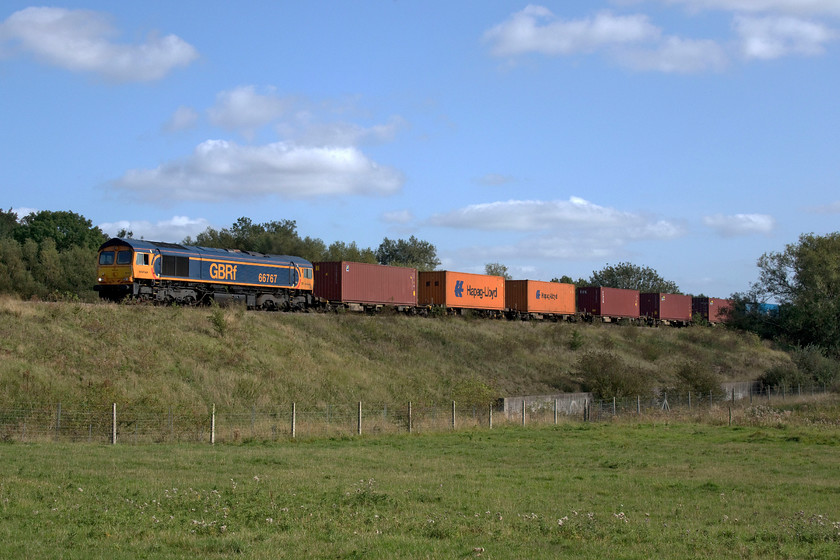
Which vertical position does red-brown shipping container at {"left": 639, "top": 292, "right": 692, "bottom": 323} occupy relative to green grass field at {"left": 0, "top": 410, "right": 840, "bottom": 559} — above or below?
above

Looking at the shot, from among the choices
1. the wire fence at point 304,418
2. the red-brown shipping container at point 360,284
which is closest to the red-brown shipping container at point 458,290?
the red-brown shipping container at point 360,284

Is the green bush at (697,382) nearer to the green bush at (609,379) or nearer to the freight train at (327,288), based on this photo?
the green bush at (609,379)

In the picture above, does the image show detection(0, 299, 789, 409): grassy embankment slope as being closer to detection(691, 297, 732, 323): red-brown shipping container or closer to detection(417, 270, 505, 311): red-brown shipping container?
detection(417, 270, 505, 311): red-brown shipping container

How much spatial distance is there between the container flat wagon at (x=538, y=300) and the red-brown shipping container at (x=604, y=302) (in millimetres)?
3037

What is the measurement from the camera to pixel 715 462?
21.9m

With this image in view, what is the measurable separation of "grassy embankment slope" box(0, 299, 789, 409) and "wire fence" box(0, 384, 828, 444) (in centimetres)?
112

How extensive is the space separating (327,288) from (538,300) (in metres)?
21.6

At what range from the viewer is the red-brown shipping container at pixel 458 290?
2280 inches

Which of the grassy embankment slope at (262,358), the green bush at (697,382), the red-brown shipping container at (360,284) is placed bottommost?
the green bush at (697,382)

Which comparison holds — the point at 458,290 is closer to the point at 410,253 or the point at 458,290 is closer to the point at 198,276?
the point at 198,276

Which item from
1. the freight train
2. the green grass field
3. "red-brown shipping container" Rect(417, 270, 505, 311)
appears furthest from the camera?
"red-brown shipping container" Rect(417, 270, 505, 311)

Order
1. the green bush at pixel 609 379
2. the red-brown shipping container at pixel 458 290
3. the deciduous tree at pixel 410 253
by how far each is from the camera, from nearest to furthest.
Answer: the green bush at pixel 609 379
the red-brown shipping container at pixel 458 290
the deciduous tree at pixel 410 253

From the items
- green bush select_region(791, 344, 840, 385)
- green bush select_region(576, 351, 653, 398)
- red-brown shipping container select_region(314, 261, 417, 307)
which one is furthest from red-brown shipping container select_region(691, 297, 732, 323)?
red-brown shipping container select_region(314, 261, 417, 307)

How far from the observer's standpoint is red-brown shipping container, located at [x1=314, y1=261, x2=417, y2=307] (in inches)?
2014
